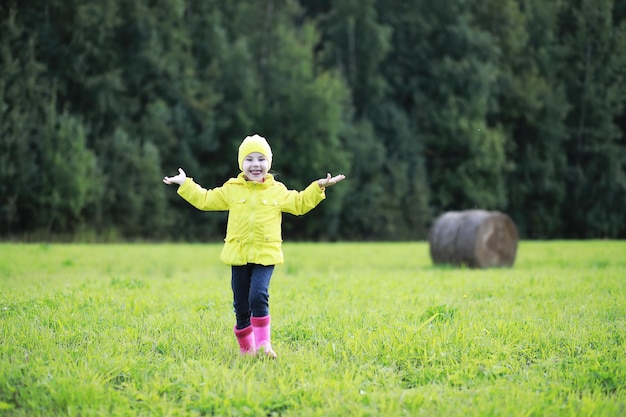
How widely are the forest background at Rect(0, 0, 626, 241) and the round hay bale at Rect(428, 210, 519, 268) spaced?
62.5ft

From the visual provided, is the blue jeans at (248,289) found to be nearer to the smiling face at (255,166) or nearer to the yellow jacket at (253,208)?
Result: the yellow jacket at (253,208)

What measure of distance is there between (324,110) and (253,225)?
32.1 meters

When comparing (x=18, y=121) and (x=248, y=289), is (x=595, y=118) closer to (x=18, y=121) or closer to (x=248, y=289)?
(x=18, y=121)

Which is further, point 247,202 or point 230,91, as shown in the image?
point 230,91

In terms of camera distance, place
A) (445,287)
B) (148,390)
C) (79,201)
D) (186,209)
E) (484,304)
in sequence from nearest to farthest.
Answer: (148,390)
(484,304)
(445,287)
(79,201)
(186,209)

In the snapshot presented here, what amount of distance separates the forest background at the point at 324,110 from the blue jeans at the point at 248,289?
25787 mm

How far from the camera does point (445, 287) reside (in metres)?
11.5

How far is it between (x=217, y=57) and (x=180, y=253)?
18.8m

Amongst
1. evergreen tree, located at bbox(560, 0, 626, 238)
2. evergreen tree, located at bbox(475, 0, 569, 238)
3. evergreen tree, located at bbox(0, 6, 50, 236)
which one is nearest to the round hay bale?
evergreen tree, located at bbox(0, 6, 50, 236)

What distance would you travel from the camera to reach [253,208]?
666cm

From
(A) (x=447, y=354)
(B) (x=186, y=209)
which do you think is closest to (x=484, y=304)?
(A) (x=447, y=354)

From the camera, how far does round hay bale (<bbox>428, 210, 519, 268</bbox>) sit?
16.2 metres

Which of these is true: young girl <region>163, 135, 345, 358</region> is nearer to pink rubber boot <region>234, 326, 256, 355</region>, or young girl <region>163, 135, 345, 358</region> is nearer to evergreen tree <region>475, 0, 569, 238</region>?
pink rubber boot <region>234, 326, 256, 355</region>

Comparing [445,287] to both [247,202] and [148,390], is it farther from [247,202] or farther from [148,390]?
[148,390]
